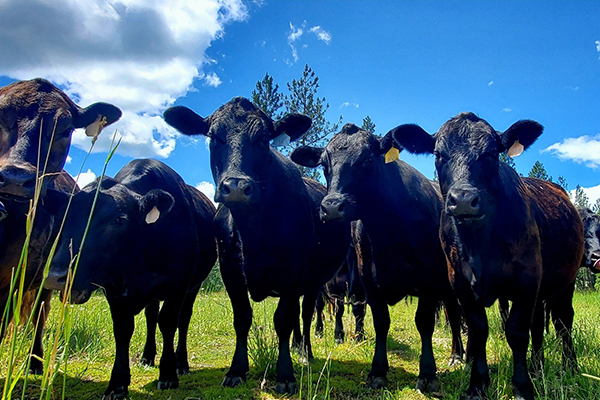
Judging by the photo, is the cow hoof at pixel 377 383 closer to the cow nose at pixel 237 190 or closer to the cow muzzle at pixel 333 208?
the cow muzzle at pixel 333 208

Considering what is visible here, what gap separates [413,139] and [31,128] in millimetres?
3938

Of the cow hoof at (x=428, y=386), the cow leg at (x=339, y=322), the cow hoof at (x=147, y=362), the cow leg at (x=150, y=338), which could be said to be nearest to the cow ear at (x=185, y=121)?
the cow leg at (x=150, y=338)

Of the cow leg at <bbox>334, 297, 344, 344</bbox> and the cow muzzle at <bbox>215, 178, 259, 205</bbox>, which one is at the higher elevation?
the cow muzzle at <bbox>215, 178, 259, 205</bbox>

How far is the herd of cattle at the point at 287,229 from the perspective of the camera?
4113 millimetres

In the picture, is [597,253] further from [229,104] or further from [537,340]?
[229,104]

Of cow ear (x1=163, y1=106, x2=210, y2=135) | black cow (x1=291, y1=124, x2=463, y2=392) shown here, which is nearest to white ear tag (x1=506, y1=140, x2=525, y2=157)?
black cow (x1=291, y1=124, x2=463, y2=392)

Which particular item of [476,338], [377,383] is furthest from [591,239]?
[377,383]

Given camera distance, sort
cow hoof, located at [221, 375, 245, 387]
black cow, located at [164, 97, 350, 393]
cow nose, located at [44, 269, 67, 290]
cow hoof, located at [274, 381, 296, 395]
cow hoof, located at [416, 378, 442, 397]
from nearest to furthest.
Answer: cow nose, located at [44, 269, 67, 290], cow hoof, located at [274, 381, 296, 395], cow hoof, located at [416, 378, 442, 397], cow hoof, located at [221, 375, 245, 387], black cow, located at [164, 97, 350, 393]

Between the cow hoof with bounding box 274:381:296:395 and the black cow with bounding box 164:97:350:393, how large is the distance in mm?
67

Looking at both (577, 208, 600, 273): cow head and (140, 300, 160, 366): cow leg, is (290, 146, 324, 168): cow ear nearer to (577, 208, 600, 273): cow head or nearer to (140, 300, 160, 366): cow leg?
(140, 300, 160, 366): cow leg

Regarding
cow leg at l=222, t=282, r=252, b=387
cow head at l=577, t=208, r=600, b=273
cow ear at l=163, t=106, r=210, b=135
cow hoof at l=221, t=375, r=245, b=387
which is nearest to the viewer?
cow hoof at l=221, t=375, r=245, b=387

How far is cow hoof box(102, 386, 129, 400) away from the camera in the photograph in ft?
13.4

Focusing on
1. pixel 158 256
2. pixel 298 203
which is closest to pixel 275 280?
pixel 298 203

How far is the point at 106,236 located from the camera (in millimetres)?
4211
